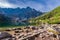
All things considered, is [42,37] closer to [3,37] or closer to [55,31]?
[55,31]

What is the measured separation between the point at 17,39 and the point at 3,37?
209 inches

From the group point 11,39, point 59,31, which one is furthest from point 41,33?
point 11,39

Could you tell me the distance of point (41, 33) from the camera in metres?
79.4

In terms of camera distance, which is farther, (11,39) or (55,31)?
(55,31)

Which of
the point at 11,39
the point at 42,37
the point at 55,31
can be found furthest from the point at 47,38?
the point at 11,39

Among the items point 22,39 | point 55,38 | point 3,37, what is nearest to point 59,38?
point 55,38

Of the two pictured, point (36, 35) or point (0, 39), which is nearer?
point (0, 39)

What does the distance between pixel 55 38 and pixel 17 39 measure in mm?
15856

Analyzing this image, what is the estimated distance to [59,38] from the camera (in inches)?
3004

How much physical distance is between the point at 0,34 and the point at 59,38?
927 inches

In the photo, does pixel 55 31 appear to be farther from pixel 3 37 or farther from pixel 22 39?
pixel 3 37

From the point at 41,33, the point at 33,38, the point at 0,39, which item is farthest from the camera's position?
the point at 41,33

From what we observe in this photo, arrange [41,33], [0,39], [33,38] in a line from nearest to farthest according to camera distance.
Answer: [0,39], [33,38], [41,33]

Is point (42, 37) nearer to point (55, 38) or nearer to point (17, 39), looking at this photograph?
point (55, 38)
